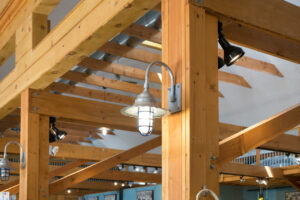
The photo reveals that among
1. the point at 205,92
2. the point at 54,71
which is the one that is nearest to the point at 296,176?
the point at 54,71

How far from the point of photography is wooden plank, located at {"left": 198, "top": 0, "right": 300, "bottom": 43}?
2.85 m

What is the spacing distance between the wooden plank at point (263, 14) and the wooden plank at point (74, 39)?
0.48 m

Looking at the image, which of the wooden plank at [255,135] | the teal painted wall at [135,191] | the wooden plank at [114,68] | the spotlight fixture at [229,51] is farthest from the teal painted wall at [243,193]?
the spotlight fixture at [229,51]

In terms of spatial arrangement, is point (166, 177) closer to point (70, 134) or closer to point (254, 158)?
point (254, 158)

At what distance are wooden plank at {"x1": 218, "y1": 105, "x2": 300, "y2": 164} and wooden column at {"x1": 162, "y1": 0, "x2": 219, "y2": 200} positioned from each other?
179 mm

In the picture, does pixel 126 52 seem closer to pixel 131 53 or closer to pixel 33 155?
pixel 131 53

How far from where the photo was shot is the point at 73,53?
407cm

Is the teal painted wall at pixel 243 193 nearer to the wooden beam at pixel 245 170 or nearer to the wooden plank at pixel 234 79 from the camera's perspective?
the wooden beam at pixel 245 170

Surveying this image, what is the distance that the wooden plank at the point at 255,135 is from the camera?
2838 millimetres

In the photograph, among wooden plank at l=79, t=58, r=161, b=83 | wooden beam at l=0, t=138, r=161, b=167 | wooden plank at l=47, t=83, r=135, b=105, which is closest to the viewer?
wooden plank at l=79, t=58, r=161, b=83

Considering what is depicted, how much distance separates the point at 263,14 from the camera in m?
3.08

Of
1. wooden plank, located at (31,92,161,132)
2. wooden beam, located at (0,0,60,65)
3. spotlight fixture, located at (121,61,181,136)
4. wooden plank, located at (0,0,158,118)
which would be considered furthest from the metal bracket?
wooden plank, located at (31,92,161,132)

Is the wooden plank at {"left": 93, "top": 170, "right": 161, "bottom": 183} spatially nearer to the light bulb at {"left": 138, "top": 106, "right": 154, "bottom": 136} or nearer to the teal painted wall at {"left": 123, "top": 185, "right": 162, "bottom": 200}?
the teal painted wall at {"left": 123, "top": 185, "right": 162, "bottom": 200}

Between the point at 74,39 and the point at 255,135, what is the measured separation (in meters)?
1.78
